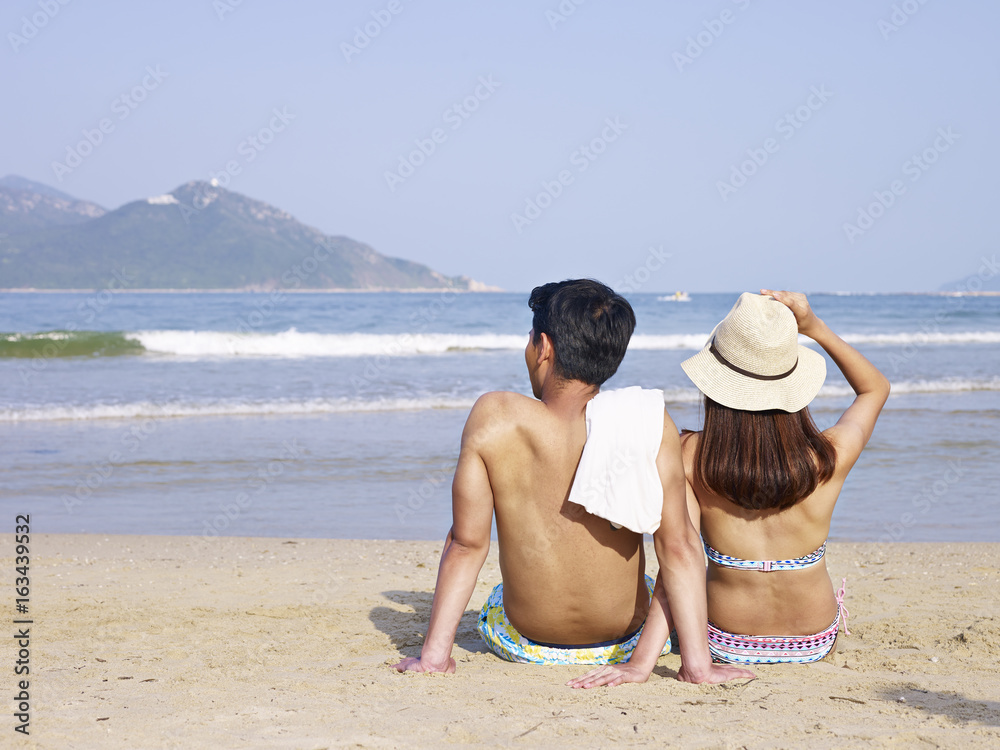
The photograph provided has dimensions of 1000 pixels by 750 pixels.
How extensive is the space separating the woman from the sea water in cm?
112

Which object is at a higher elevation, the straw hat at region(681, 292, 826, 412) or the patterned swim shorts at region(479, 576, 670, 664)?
the straw hat at region(681, 292, 826, 412)

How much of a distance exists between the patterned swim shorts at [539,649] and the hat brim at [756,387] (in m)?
0.77

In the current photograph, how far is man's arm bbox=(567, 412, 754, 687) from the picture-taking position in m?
2.40

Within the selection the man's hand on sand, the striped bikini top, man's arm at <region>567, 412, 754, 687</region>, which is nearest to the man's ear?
man's arm at <region>567, 412, 754, 687</region>

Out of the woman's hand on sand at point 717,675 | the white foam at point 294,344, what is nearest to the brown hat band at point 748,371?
the woman's hand on sand at point 717,675

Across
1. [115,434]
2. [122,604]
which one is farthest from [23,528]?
[115,434]

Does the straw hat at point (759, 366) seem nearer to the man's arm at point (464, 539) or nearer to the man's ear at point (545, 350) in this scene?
the man's ear at point (545, 350)

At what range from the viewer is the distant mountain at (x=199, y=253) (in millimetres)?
80375

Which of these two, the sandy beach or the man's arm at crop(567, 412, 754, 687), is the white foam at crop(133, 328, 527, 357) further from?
the man's arm at crop(567, 412, 754, 687)

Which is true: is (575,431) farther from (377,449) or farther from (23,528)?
(377,449)

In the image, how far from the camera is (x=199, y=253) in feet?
298

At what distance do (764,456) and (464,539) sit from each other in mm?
970

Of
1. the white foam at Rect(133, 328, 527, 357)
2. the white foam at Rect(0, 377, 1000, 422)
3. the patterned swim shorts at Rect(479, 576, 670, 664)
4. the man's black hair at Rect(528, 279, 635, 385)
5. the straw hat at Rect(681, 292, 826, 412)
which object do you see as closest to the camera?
the man's black hair at Rect(528, 279, 635, 385)

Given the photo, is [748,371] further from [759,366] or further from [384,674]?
[384,674]
